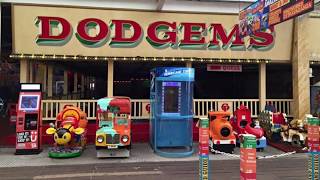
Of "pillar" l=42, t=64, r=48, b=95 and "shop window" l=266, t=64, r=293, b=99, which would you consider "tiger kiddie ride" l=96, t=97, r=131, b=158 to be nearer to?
"pillar" l=42, t=64, r=48, b=95

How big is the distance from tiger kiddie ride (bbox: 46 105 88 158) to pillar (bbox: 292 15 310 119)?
735cm

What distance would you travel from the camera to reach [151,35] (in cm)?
1288

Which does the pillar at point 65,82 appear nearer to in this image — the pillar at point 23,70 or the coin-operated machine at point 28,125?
the pillar at point 23,70

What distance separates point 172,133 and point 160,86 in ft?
4.78

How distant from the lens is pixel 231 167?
9.46m

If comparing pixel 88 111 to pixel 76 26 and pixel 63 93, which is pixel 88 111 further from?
pixel 63 93

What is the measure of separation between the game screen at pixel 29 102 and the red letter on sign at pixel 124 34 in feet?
10.4

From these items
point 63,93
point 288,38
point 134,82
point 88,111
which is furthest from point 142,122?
point 134,82

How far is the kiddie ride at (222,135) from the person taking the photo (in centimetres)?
1086

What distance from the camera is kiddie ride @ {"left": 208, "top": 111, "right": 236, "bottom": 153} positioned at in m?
10.9

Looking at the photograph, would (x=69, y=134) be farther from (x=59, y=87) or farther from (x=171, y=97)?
(x=59, y=87)

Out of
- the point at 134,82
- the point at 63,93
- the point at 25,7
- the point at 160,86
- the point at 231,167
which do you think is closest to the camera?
the point at 231,167

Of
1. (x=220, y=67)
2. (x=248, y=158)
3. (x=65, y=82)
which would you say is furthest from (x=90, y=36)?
(x=65, y=82)

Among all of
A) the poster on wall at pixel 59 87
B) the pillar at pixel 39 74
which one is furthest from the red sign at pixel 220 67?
the poster on wall at pixel 59 87
